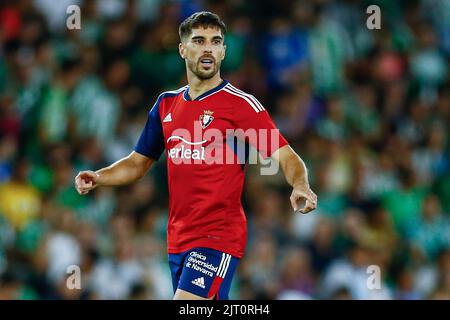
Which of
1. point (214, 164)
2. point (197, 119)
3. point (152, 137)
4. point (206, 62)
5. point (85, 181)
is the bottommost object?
point (85, 181)

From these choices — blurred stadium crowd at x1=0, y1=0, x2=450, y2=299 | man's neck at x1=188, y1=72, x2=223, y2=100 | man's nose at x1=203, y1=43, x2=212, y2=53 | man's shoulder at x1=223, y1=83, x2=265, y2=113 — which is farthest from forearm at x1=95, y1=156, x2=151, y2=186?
blurred stadium crowd at x1=0, y1=0, x2=450, y2=299

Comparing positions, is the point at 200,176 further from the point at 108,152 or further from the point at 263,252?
the point at 108,152

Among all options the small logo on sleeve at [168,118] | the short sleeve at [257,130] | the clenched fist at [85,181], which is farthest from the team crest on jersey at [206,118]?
the clenched fist at [85,181]

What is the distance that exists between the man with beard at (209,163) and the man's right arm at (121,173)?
0.29 feet

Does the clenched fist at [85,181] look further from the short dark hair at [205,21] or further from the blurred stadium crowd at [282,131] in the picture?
the blurred stadium crowd at [282,131]

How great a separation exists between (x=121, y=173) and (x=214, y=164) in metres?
0.81

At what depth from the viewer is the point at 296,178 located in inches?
237

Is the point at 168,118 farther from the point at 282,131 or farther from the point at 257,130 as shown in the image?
the point at 282,131

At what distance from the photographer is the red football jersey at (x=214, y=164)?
20.5ft

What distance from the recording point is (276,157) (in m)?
6.23

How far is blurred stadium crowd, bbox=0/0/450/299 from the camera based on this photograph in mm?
10391

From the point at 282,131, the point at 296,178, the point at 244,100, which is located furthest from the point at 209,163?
the point at 282,131
